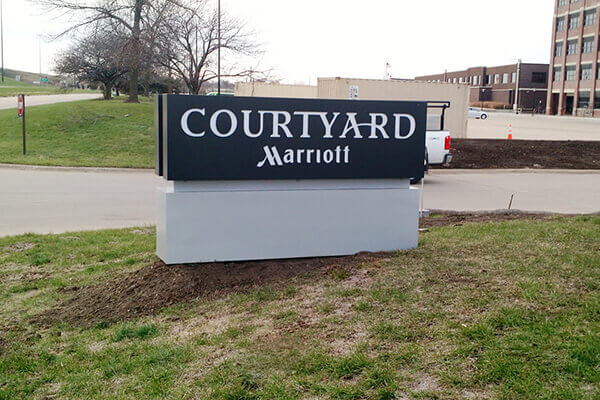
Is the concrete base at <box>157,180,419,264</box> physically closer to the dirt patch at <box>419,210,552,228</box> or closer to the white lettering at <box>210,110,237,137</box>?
the white lettering at <box>210,110,237,137</box>

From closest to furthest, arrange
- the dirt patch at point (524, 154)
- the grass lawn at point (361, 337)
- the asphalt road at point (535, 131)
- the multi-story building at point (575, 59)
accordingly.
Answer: the grass lawn at point (361, 337) → the dirt patch at point (524, 154) → the asphalt road at point (535, 131) → the multi-story building at point (575, 59)

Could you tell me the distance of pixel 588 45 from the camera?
8081cm

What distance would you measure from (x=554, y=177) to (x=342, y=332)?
17343 millimetres

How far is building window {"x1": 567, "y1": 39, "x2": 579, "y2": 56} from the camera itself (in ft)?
274

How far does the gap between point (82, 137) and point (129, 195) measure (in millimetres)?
11321

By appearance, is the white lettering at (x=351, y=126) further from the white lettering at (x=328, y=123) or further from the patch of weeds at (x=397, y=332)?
the patch of weeds at (x=397, y=332)

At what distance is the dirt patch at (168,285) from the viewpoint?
557cm

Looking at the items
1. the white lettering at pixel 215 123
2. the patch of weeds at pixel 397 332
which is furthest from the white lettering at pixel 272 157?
the patch of weeds at pixel 397 332

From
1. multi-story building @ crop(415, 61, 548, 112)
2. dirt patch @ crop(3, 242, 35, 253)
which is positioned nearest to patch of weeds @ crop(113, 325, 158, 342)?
dirt patch @ crop(3, 242, 35, 253)

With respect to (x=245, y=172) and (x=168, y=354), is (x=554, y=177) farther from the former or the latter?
(x=168, y=354)

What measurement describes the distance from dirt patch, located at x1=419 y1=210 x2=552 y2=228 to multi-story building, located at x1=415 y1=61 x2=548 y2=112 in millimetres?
93958

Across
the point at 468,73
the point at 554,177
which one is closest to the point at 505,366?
the point at 554,177

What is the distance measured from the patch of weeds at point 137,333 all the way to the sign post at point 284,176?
1.37m

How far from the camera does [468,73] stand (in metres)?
129
